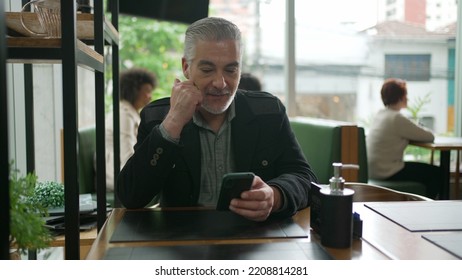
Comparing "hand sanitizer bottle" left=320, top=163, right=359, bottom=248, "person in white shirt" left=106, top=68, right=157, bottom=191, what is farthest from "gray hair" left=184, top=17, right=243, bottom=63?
"person in white shirt" left=106, top=68, right=157, bottom=191

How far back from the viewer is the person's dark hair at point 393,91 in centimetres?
Result: 381

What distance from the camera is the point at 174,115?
1385 mm

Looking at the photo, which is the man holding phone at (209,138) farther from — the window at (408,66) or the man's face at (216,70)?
the window at (408,66)

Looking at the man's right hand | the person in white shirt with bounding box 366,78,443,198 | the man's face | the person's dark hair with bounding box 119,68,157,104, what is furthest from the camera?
the person in white shirt with bounding box 366,78,443,198

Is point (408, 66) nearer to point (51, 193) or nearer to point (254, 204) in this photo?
point (51, 193)

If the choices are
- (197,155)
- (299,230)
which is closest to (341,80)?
(197,155)

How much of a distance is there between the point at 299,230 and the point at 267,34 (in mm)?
3408

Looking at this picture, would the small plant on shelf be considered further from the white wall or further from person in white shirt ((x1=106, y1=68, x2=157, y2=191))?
the white wall

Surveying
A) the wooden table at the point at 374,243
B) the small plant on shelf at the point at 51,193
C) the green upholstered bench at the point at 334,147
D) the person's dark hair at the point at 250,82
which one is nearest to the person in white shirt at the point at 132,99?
the person's dark hair at the point at 250,82

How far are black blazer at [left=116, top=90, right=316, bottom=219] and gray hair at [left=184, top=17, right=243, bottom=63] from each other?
0.24 m

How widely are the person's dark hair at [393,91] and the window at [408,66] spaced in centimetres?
60

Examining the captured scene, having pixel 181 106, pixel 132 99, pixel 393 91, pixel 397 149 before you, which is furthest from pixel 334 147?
pixel 181 106

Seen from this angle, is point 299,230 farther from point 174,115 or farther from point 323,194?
point 174,115

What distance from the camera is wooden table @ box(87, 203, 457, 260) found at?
2.96 feet
